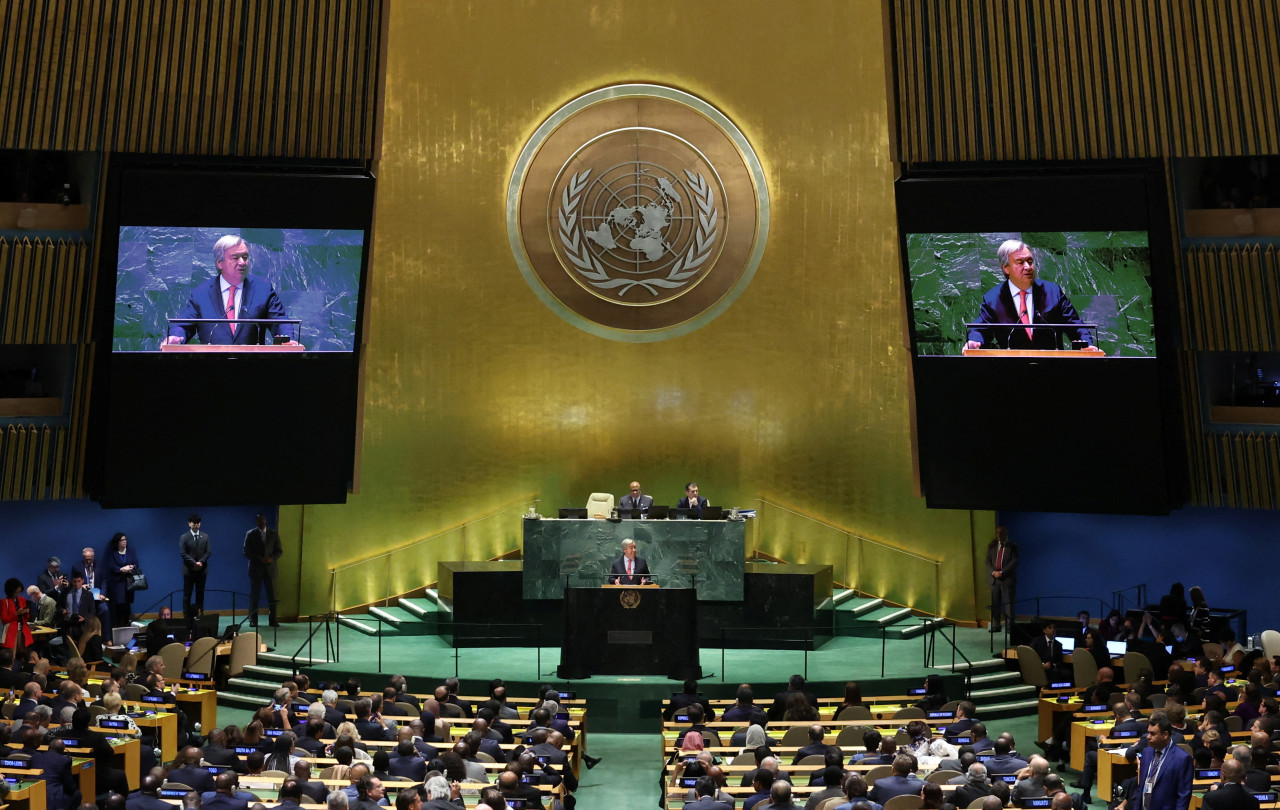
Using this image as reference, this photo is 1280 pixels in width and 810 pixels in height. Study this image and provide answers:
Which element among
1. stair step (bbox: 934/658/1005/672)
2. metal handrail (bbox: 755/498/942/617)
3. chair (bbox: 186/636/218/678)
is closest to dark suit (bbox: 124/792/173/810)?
chair (bbox: 186/636/218/678)

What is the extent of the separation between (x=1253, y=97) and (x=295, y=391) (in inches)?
435

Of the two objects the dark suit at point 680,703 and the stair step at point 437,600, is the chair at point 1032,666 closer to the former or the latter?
the dark suit at point 680,703

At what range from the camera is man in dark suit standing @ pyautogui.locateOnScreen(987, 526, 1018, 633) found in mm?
18219

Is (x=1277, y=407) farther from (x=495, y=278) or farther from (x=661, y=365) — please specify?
(x=495, y=278)

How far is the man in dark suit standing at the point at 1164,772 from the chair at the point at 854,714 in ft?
10.5

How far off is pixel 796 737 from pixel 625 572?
4.77m

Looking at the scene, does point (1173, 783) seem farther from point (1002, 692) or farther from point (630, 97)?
point (630, 97)

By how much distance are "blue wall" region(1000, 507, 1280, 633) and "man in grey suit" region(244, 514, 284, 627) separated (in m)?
9.42

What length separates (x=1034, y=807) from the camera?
33.4 ft

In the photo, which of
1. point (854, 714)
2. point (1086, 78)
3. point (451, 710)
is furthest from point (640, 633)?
point (1086, 78)

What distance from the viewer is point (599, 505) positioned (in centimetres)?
1864

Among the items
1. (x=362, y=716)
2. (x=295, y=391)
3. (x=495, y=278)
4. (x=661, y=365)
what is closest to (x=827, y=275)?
(x=661, y=365)

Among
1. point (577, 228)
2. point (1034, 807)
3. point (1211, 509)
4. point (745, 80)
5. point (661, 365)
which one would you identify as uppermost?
point (745, 80)

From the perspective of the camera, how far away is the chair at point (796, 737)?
12633mm
